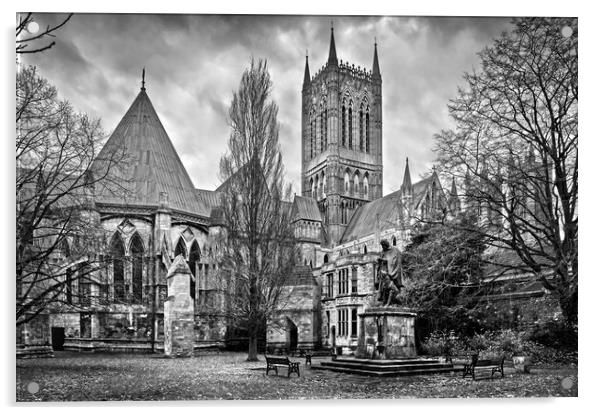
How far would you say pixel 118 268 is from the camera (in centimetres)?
1861

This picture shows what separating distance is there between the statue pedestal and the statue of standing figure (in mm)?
242

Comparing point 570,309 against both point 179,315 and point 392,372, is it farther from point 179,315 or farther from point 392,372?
point 179,315

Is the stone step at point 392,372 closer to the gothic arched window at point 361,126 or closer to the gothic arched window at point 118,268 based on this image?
the gothic arched window at point 118,268

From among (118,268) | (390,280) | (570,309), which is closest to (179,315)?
(118,268)

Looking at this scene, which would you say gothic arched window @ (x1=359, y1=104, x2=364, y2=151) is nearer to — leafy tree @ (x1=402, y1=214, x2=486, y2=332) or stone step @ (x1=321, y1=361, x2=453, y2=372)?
leafy tree @ (x1=402, y1=214, x2=486, y2=332)

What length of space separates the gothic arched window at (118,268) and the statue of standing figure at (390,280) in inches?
192

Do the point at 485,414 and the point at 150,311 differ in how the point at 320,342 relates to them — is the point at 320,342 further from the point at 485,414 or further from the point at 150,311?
the point at 485,414

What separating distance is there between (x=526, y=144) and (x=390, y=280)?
3.52 metres

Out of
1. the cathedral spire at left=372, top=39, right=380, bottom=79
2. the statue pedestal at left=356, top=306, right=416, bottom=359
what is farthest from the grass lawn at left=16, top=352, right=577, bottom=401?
the cathedral spire at left=372, top=39, right=380, bottom=79

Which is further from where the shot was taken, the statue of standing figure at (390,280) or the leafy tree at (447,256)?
the statue of standing figure at (390,280)

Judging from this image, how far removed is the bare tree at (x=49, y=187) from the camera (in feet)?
31.7

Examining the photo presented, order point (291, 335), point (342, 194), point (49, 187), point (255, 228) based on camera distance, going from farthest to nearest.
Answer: point (342, 194) → point (291, 335) → point (255, 228) → point (49, 187)

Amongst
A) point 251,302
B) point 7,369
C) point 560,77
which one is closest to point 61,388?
point 7,369

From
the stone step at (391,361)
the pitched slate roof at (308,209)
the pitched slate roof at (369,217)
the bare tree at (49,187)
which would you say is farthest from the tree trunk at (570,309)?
the pitched slate roof at (308,209)
